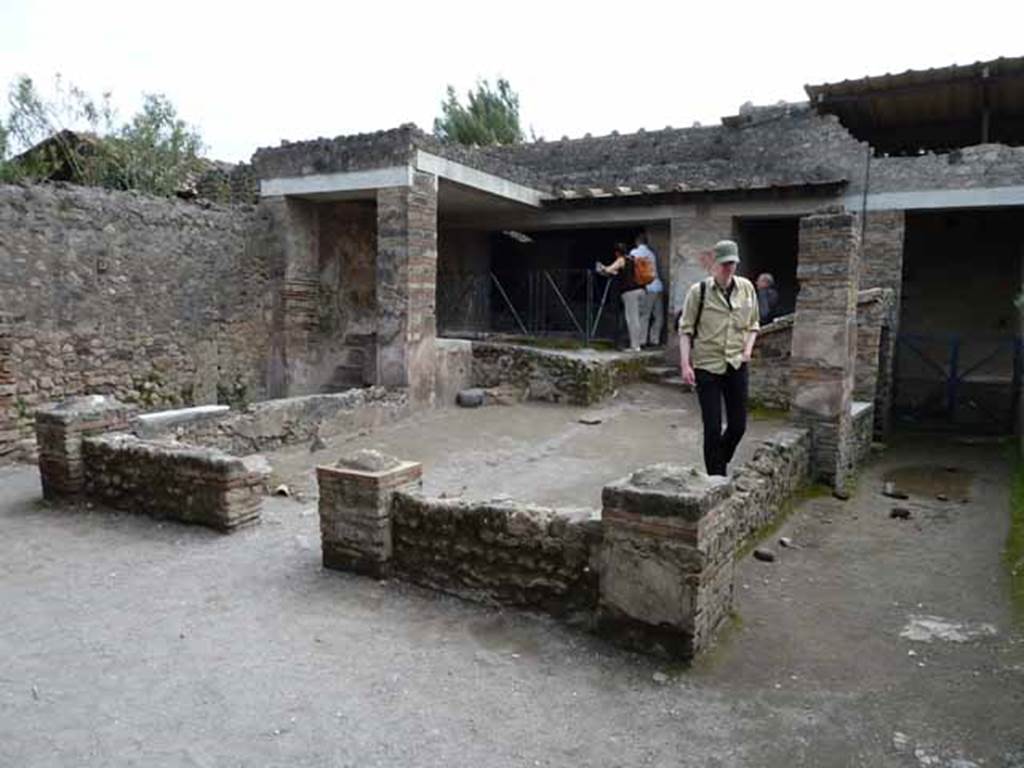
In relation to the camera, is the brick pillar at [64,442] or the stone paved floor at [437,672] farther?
the brick pillar at [64,442]

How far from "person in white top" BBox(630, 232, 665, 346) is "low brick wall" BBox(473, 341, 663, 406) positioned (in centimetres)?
98

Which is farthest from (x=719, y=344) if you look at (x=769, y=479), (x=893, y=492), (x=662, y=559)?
(x=893, y=492)

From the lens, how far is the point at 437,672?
349cm

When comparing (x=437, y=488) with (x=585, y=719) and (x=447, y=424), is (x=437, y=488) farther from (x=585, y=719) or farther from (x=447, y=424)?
(x=585, y=719)

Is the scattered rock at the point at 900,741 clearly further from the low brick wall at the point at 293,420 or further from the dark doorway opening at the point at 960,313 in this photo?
the dark doorway opening at the point at 960,313

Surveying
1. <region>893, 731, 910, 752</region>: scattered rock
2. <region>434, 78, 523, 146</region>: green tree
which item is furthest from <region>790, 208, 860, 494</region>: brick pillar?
<region>434, 78, 523, 146</region>: green tree

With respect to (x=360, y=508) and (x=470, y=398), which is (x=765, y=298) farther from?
(x=360, y=508)

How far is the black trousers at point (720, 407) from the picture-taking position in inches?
216

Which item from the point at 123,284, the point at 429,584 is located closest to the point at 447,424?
the point at 123,284

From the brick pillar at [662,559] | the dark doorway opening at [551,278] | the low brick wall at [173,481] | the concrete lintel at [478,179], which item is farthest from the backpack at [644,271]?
the brick pillar at [662,559]

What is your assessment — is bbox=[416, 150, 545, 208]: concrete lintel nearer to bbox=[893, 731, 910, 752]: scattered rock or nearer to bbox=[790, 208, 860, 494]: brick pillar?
bbox=[790, 208, 860, 494]: brick pillar

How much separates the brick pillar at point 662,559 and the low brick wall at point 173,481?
281 centimetres

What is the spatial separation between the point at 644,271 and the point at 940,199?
13.8ft

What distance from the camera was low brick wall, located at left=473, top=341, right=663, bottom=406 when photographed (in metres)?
10.5
